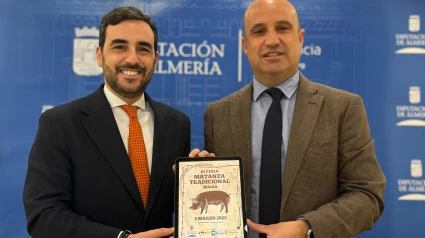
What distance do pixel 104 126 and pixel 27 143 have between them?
1.55 m

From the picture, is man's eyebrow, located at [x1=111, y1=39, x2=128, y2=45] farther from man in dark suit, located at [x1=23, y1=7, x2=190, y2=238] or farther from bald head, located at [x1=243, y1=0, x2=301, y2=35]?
bald head, located at [x1=243, y1=0, x2=301, y2=35]

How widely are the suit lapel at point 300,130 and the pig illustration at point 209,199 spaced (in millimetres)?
320

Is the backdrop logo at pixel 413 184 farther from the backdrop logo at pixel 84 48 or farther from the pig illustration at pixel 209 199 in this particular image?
the backdrop logo at pixel 84 48

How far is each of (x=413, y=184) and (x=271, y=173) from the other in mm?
1780

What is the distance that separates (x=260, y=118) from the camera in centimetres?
193

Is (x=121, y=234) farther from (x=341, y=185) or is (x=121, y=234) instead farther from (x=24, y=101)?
(x=24, y=101)

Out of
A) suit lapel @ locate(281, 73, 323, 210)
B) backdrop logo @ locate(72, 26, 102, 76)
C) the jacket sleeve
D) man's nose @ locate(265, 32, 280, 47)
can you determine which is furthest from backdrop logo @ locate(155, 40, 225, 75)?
the jacket sleeve

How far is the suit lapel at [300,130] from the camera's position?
1755 mm

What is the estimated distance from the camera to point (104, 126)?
1.81 metres

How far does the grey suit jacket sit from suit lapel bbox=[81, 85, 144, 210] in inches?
21.6

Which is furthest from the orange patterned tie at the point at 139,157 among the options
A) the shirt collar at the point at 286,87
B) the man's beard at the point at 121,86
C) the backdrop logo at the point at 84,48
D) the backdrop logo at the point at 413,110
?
the backdrop logo at the point at 413,110

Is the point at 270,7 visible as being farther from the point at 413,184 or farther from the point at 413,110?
the point at 413,184

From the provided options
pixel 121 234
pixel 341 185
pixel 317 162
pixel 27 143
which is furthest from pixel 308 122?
pixel 27 143

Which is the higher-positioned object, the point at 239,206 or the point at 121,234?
the point at 239,206
